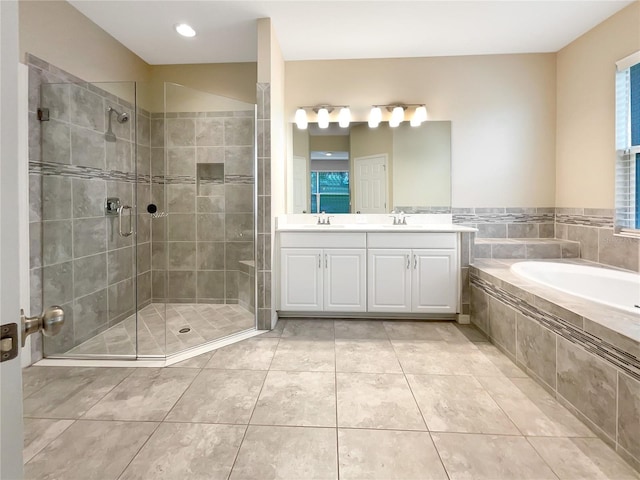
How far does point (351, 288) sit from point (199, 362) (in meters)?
1.40

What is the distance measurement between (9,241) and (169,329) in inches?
93.3

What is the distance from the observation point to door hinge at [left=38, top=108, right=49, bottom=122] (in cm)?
217

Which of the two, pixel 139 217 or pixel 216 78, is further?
pixel 216 78

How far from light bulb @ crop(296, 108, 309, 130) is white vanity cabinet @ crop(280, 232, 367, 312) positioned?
4.05 ft

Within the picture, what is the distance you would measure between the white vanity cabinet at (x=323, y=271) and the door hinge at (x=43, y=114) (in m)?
1.89

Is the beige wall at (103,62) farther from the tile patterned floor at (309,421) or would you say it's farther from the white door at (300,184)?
the tile patterned floor at (309,421)

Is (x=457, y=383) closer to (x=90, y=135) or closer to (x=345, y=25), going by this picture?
(x=345, y=25)

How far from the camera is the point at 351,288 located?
2949mm

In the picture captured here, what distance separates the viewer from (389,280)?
2924 millimetres

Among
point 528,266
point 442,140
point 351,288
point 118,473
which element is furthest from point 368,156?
point 118,473

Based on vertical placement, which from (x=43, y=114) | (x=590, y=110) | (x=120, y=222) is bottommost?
(x=120, y=222)

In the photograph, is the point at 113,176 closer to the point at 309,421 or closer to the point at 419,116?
the point at 309,421

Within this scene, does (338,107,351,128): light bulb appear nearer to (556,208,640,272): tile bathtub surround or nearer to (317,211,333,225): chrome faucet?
(317,211,333,225): chrome faucet

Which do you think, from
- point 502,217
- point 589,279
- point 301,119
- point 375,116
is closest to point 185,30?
point 301,119
